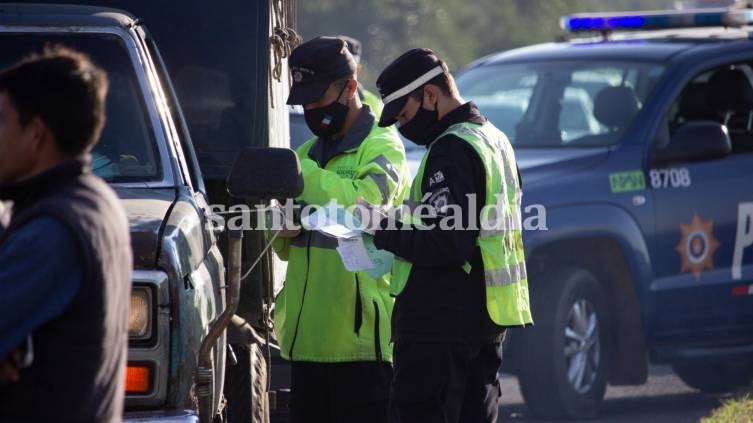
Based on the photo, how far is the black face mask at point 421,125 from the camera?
194 inches

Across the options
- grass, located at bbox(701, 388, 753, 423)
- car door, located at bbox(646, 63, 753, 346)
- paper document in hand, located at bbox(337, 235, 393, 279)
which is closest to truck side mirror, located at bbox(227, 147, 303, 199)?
paper document in hand, located at bbox(337, 235, 393, 279)

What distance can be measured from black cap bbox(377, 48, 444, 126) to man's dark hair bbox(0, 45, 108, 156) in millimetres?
1990

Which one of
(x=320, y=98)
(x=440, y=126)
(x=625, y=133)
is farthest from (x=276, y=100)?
(x=625, y=133)

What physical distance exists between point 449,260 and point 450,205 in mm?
169

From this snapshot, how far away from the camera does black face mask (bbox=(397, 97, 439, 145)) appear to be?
494 centimetres

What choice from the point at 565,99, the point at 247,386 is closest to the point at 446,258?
the point at 247,386

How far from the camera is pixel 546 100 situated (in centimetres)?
928

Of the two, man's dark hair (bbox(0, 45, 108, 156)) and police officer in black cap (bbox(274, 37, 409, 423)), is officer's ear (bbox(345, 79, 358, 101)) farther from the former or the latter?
man's dark hair (bbox(0, 45, 108, 156))

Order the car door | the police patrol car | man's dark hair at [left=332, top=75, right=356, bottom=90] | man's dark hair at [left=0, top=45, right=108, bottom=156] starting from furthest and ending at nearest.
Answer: the car door
the police patrol car
man's dark hair at [left=332, top=75, right=356, bottom=90]
man's dark hair at [left=0, top=45, right=108, bottom=156]

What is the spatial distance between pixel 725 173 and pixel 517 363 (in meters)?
1.71

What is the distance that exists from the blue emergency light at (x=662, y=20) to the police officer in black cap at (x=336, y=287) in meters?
4.77

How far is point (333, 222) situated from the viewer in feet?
16.6

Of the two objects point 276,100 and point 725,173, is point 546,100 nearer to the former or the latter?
point 725,173

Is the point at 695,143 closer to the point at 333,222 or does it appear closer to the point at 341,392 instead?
the point at 341,392
